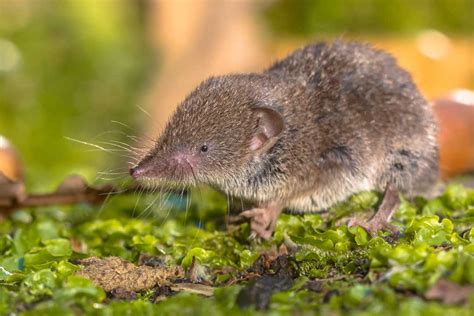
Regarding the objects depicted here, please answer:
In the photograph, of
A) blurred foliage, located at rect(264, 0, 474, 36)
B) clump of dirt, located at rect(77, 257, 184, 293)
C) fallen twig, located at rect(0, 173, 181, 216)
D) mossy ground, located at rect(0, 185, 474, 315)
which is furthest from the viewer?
blurred foliage, located at rect(264, 0, 474, 36)

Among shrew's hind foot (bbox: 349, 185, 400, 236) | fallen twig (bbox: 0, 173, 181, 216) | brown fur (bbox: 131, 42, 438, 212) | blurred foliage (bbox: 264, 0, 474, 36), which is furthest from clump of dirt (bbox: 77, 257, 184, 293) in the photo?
blurred foliage (bbox: 264, 0, 474, 36)

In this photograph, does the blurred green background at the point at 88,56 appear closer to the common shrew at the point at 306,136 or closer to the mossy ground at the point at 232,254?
the mossy ground at the point at 232,254

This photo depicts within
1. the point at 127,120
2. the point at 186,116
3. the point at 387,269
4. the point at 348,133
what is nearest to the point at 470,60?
the point at 127,120

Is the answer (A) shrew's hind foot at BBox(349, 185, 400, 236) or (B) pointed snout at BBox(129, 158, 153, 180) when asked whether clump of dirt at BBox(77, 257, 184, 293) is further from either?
(A) shrew's hind foot at BBox(349, 185, 400, 236)

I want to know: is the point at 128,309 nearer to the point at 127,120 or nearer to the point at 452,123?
the point at 452,123

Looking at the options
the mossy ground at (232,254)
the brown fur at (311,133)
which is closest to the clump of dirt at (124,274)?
the mossy ground at (232,254)

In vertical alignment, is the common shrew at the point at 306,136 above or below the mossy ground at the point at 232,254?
above

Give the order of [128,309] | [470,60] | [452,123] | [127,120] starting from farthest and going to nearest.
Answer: [127,120], [470,60], [452,123], [128,309]
